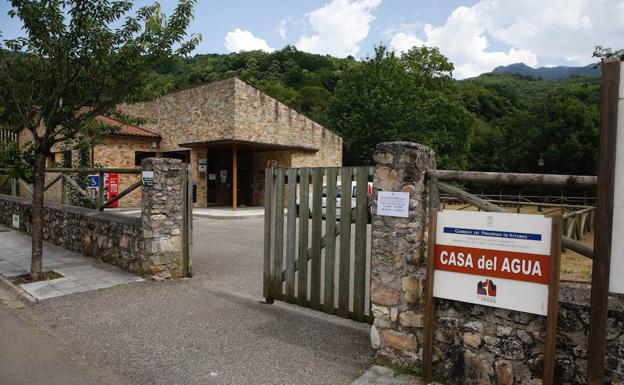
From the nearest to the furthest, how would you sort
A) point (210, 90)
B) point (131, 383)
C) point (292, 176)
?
point (131, 383)
point (292, 176)
point (210, 90)

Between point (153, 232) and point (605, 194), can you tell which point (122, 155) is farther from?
point (605, 194)

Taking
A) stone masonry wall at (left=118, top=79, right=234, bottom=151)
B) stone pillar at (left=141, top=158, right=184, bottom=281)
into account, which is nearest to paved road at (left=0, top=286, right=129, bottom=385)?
stone pillar at (left=141, top=158, right=184, bottom=281)

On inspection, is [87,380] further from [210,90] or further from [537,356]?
[210,90]

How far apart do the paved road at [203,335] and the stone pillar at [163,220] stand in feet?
1.15

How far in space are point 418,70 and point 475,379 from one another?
39.5 m

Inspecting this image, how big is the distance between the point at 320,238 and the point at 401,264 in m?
1.46

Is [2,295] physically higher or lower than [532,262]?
lower

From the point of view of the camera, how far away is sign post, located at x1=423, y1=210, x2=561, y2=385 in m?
2.79

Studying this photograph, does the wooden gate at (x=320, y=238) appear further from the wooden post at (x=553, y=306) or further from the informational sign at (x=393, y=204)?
the wooden post at (x=553, y=306)

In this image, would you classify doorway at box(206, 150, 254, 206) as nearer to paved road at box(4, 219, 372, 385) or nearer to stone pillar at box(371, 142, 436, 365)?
paved road at box(4, 219, 372, 385)

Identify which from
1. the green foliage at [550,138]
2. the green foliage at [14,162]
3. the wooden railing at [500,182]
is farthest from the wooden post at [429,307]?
the green foliage at [550,138]

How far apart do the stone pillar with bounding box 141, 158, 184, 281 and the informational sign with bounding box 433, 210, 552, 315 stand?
471 centimetres

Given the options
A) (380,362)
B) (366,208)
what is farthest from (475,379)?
(366,208)

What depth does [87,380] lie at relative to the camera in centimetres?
341
